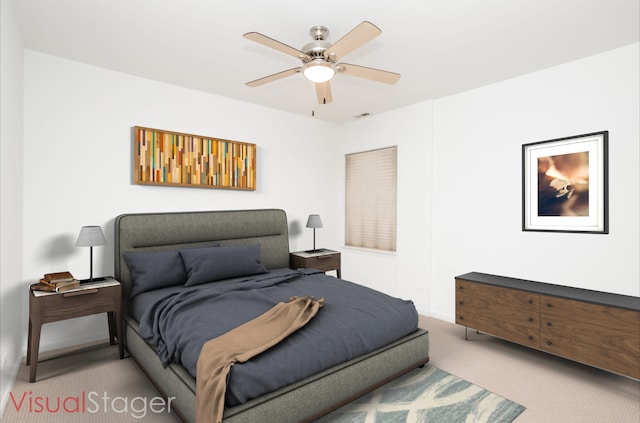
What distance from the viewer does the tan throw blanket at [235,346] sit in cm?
166

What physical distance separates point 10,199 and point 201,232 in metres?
1.65

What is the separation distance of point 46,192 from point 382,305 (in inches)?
125

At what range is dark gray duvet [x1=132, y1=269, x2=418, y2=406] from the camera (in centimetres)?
184

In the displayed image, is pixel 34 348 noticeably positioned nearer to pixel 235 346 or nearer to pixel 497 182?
pixel 235 346

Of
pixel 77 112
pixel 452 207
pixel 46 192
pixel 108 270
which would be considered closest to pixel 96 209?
pixel 46 192

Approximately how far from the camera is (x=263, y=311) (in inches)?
97.9

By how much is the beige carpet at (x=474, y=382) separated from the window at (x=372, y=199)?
74.4 inches

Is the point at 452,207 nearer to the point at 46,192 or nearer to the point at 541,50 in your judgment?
the point at 541,50

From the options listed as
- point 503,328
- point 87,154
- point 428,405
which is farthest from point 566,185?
point 87,154

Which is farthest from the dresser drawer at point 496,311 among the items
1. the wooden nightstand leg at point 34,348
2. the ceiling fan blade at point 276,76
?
the wooden nightstand leg at point 34,348

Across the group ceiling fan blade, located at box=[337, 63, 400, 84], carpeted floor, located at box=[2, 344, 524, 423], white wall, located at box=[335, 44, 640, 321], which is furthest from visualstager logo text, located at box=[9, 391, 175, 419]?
white wall, located at box=[335, 44, 640, 321]

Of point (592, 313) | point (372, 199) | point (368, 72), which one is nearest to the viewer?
point (368, 72)

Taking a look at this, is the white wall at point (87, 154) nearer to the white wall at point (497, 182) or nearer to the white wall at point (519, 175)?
the white wall at point (497, 182)

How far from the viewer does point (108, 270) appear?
3.36m
